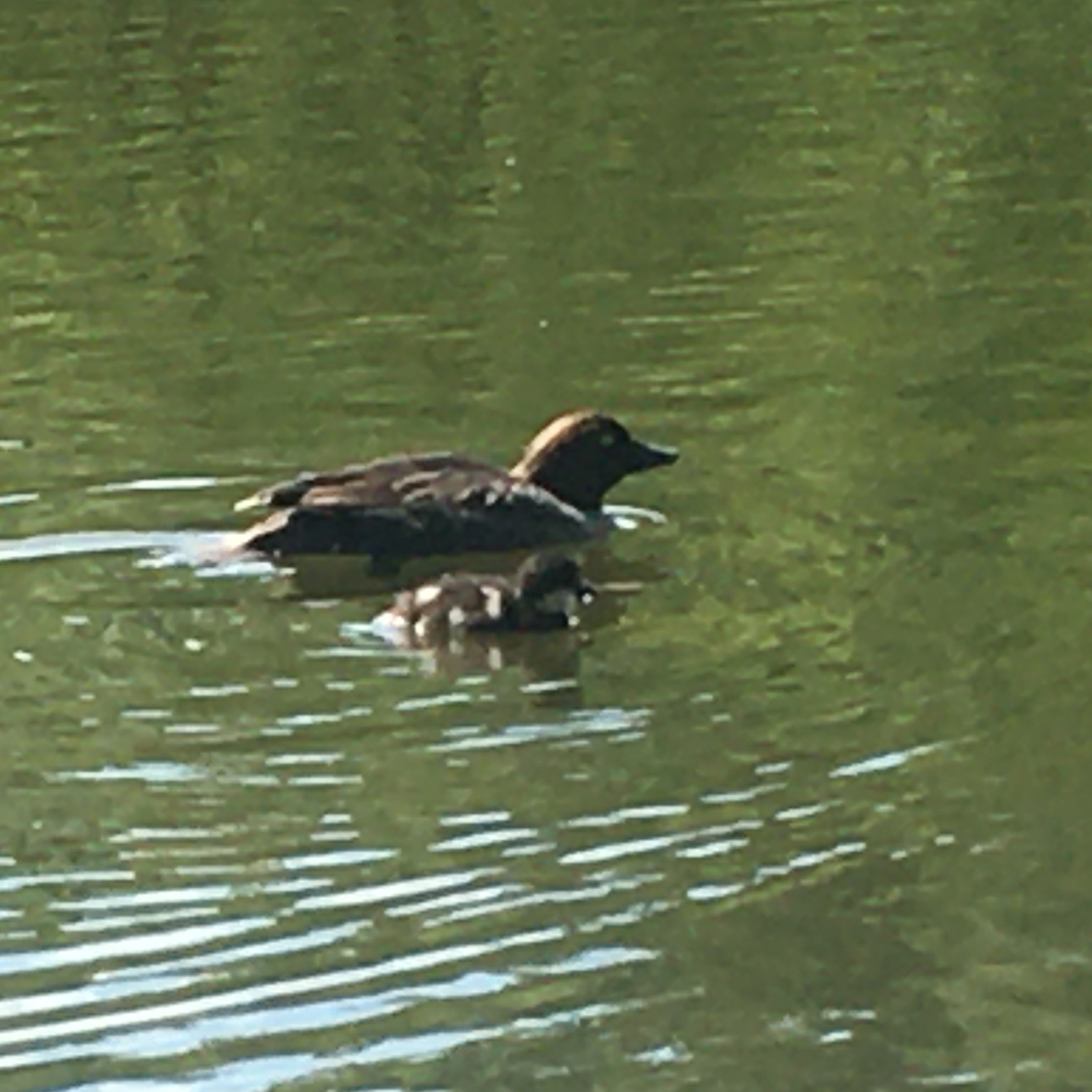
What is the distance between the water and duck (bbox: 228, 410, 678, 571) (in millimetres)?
234

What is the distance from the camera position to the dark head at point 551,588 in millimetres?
11352

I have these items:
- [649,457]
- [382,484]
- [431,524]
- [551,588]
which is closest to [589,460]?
[649,457]

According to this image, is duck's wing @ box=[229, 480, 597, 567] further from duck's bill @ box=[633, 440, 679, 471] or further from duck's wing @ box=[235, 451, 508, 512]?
duck's bill @ box=[633, 440, 679, 471]

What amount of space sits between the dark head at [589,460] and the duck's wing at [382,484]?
0.44m

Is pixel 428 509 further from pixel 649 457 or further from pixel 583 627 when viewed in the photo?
pixel 583 627

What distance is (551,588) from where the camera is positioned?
37.4 ft

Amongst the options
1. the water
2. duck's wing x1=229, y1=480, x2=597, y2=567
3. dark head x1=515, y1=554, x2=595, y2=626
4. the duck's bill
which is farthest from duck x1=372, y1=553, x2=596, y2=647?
the duck's bill

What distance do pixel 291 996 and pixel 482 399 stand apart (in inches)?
263

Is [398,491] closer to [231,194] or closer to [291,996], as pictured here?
[291,996]

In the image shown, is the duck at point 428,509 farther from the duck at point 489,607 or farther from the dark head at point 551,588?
the dark head at point 551,588

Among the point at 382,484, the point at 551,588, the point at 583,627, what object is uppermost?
the point at 382,484

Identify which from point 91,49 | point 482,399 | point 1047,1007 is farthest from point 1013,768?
point 91,49

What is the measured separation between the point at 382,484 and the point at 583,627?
4.20 ft

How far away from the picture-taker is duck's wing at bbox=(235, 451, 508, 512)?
1236 cm
